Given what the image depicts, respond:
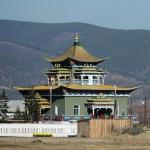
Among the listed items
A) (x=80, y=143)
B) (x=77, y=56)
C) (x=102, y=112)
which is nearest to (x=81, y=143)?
(x=80, y=143)

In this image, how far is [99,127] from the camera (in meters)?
79.2

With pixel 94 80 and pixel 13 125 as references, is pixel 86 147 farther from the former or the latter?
pixel 94 80

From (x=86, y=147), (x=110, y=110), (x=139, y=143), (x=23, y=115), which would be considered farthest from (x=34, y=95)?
(x=86, y=147)

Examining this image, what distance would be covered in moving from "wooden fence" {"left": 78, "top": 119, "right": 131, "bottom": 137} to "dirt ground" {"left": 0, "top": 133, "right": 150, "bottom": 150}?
1.84m

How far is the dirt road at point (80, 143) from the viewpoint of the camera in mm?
61344

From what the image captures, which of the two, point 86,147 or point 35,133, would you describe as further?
point 35,133

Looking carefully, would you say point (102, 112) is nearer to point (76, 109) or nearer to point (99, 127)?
point (76, 109)

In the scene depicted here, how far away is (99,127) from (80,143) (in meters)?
11.7

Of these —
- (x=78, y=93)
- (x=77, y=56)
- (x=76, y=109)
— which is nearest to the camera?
(x=78, y=93)

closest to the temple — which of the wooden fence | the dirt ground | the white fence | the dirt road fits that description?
the wooden fence

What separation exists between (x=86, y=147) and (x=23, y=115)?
2803 centimetres

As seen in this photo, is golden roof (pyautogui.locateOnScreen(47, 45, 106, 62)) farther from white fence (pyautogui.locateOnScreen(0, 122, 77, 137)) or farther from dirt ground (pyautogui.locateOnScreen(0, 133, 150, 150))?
dirt ground (pyautogui.locateOnScreen(0, 133, 150, 150))

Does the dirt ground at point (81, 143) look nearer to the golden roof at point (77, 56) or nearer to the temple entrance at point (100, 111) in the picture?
the temple entrance at point (100, 111)

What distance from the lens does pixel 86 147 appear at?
61.9m
